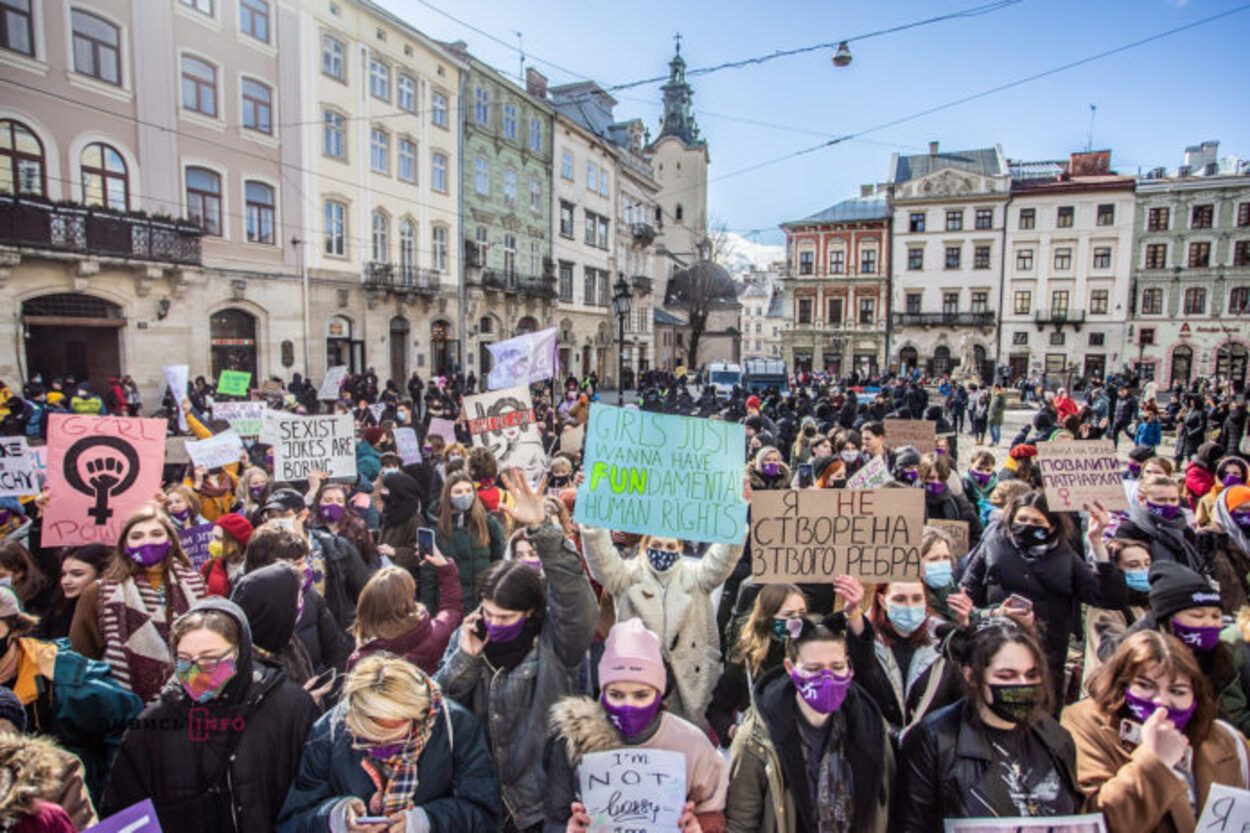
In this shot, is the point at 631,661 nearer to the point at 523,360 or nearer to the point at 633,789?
the point at 633,789

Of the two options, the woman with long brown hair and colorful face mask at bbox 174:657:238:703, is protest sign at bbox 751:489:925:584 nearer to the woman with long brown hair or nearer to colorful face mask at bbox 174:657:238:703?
colorful face mask at bbox 174:657:238:703

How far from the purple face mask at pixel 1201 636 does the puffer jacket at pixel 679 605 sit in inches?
72.5

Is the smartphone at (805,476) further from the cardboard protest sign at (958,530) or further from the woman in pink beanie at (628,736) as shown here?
the woman in pink beanie at (628,736)

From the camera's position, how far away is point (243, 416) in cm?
Answer: 927

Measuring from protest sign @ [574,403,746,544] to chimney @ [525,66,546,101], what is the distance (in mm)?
35417

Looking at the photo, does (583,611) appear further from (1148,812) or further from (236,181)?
(236,181)

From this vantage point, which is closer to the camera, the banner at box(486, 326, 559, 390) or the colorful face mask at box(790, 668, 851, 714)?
the colorful face mask at box(790, 668, 851, 714)

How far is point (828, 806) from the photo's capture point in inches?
95.6

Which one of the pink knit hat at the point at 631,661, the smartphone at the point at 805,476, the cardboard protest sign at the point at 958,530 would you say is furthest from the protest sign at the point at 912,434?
the pink knit hat at the point at 631,661

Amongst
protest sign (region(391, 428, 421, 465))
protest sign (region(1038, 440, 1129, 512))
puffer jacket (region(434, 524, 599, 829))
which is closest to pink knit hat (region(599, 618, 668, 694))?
puffer jacket (region(434, 524, 599, 829))

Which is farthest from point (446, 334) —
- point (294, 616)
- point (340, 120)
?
point (294, 616)

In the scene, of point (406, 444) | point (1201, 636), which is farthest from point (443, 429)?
point (1201, 636)

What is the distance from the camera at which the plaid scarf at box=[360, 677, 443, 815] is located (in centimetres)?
229

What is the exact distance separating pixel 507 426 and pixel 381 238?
2075 cm
